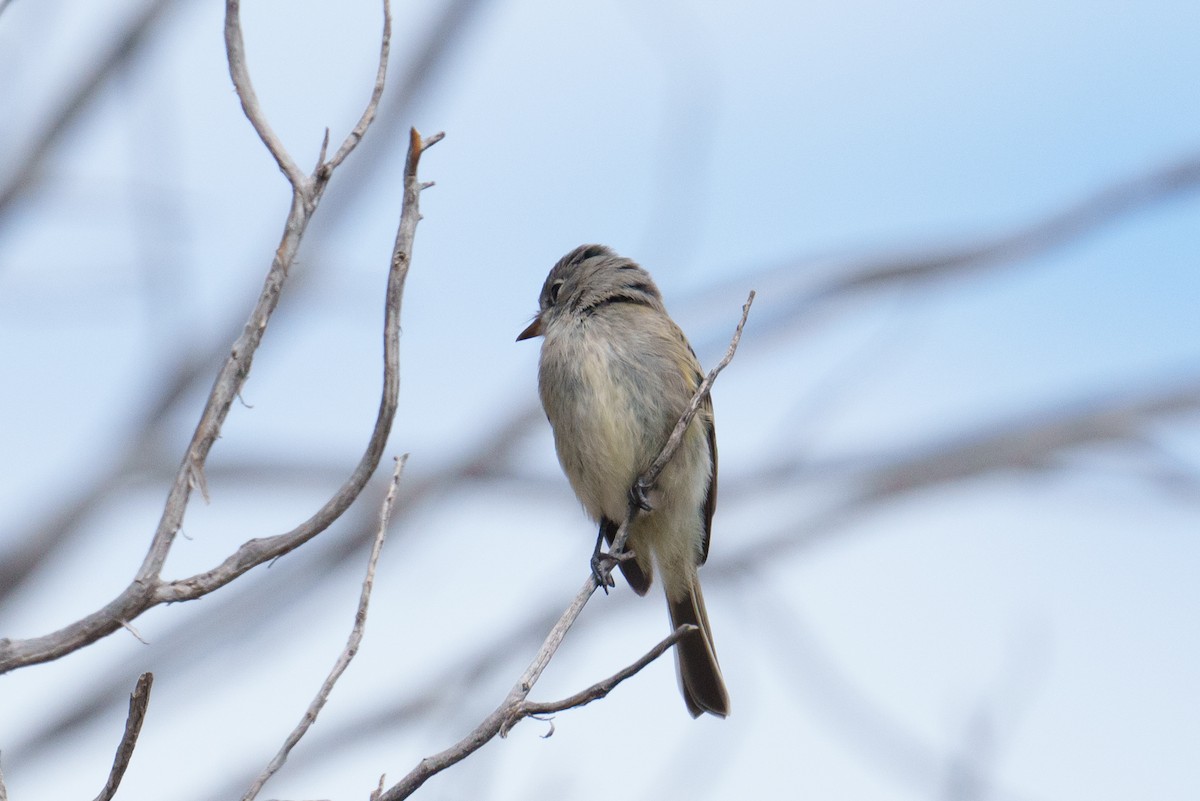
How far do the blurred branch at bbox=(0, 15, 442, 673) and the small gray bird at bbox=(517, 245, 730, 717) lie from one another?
2.49 metres

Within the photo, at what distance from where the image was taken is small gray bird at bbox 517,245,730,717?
16.9 ft

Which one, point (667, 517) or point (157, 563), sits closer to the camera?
point (157, 563)

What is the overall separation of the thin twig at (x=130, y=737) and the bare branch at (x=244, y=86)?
1.01 meters

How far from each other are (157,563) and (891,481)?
682 centimetres

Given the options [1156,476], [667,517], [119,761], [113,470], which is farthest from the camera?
[1156,476]

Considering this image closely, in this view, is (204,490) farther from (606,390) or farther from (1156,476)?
(1156,476)

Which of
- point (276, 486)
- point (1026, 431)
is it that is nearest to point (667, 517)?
point (276, 486)

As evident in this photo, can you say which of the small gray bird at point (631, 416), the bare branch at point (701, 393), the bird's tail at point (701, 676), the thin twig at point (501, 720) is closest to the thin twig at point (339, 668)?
the thin twig at point (501, 720)

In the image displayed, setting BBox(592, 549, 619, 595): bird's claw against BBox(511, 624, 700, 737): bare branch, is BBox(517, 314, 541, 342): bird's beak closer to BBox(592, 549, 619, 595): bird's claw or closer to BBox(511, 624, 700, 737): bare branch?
BBox(592, 549, 619, 595): bird's claw

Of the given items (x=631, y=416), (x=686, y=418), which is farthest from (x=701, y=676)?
(x=686, y=418)

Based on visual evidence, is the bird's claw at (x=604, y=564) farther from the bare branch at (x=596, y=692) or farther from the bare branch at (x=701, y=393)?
the bare branch at (x=596, y=692)

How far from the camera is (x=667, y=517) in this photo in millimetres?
5539

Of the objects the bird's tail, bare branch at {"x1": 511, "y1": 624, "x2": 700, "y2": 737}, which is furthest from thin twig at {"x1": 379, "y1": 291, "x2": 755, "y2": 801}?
the bird's tail

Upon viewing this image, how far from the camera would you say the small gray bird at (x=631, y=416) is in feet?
16.9
